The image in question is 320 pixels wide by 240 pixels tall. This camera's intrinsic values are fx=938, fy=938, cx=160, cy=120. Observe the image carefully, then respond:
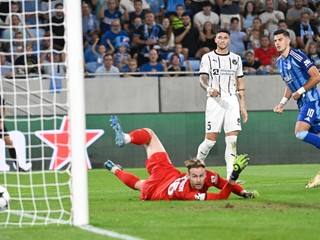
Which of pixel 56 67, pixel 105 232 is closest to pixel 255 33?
pixel 56 67

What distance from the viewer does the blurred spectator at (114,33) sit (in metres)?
21.4

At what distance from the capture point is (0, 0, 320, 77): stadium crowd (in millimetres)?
21156

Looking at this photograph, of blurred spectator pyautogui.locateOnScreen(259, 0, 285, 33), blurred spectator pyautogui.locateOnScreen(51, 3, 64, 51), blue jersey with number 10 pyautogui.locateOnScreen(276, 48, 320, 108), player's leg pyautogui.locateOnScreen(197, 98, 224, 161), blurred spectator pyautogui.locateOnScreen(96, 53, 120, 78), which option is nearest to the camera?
blue jersey with number 10 pyautogui.locateOnScreen(276, 48, 320, 108)

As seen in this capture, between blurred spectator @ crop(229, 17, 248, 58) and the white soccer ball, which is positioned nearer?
the white soccer ball

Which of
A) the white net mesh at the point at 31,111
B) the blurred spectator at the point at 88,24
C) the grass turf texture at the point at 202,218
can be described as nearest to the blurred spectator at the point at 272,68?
the blurred spectator at the point at 88,24

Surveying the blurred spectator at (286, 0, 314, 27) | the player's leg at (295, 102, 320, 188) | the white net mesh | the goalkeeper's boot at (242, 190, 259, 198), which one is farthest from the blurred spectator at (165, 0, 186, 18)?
the goalkeeper's boot at (242, 190, 259, 198)

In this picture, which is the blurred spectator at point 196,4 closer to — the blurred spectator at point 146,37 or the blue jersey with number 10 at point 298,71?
the blurred spectator at point 146,37

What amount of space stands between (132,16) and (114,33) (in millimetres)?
639

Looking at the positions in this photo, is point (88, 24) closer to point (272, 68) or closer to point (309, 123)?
point (272, 68)

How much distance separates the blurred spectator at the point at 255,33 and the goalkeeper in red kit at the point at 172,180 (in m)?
11.9

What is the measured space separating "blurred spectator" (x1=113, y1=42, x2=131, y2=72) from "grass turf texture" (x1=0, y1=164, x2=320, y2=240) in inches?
356

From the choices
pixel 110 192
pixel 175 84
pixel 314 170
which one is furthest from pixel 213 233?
pixel 175 84

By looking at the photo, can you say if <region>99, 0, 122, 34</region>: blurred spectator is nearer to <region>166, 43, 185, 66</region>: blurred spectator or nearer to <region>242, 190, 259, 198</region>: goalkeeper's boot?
<region>166, 43, 185, 66</region>: blurred spectator

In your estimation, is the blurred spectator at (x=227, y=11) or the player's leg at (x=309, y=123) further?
the blurred spectator at (x=227, y=11)
